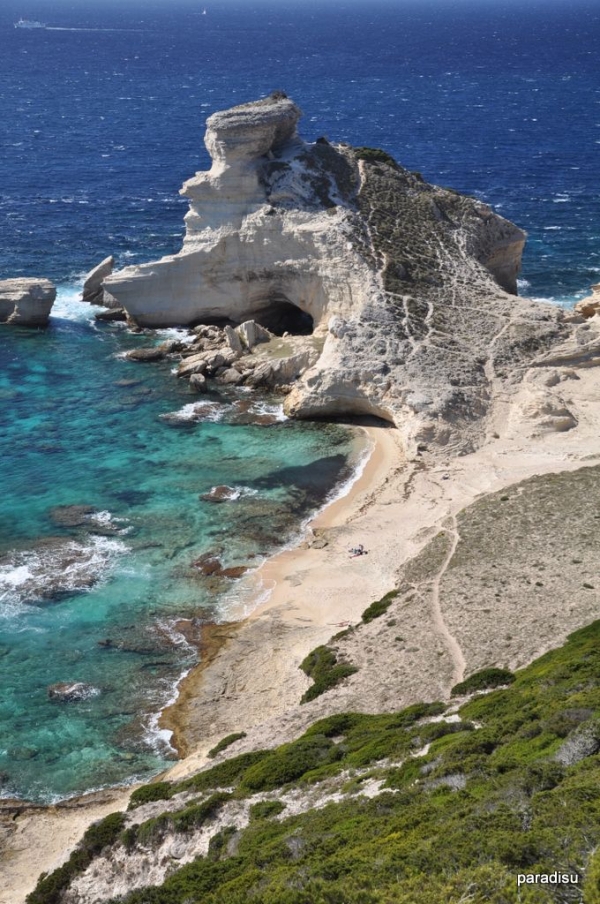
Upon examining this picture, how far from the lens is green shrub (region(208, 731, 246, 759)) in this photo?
112 ft

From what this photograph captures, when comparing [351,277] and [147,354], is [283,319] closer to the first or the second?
[351,277]

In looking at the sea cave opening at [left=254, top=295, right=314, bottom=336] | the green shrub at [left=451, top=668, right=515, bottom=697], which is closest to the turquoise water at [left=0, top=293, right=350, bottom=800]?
the sea cave opening at [left=254, top=295, right=314, bottom=336]

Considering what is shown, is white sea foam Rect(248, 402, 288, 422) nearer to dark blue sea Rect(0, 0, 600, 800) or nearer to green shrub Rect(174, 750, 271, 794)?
dark blue sea Rect(0, 0, 600, 800)

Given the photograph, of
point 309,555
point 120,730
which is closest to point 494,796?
point 120,730

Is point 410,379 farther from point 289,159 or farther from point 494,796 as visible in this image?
point 494,796

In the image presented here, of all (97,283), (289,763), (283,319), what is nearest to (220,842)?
(289,763)

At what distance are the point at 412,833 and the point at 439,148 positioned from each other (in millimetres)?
107318

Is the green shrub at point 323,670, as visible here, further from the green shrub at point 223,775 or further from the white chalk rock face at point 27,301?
the white chalk rock face at point 27,301

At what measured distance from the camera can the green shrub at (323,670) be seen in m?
36.4

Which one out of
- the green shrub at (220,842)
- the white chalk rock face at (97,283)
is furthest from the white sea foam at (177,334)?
the green shrub at (220,842)

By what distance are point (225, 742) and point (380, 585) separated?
1126 centimetres

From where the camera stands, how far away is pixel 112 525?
48.8 metres

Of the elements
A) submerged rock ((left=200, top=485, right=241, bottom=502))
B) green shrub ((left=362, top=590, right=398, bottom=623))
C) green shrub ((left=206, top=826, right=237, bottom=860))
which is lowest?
submerged rock ((left=200, top=485, right=241, bottom=502))

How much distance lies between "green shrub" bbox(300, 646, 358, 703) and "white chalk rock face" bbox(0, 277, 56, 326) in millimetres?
39592
